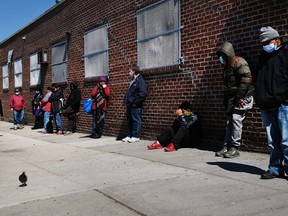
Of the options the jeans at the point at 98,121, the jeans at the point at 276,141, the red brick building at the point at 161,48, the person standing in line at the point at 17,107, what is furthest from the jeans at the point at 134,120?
the person standing in line at the point at 17,107

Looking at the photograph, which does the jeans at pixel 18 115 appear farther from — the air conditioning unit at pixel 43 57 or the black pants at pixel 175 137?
the black pants at pixel 175 137

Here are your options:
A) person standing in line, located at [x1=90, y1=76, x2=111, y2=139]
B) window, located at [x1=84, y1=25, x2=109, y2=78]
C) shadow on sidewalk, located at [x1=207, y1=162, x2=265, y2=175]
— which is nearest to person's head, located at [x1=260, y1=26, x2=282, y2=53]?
shadow on sidewalk, located at [x1=207, y1=162, x2=265, y2=175]

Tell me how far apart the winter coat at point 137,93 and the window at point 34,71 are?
9122 millimetres

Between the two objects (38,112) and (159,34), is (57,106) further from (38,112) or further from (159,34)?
(159,34)

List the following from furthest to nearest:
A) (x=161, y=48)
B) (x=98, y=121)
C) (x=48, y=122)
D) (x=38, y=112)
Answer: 1. (x=38, y=112)
2. (x=48, y=122)
3. (x=98, y=121)
4. (x=161, y=48)

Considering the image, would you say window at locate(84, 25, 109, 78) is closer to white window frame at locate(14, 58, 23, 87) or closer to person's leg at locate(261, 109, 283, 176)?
person's leg at locate(261, 109, 283, 176)

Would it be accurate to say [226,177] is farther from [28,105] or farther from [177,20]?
[28,105]

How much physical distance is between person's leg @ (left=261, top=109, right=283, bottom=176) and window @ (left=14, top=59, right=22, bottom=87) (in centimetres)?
1728

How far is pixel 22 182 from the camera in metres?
5.05

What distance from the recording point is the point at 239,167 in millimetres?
5496

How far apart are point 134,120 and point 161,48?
183cm

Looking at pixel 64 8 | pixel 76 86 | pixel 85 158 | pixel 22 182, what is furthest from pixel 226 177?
pixel 64 8

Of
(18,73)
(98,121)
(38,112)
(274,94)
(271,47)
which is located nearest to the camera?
(274,94)

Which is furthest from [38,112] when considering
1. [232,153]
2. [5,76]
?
[232,153]
